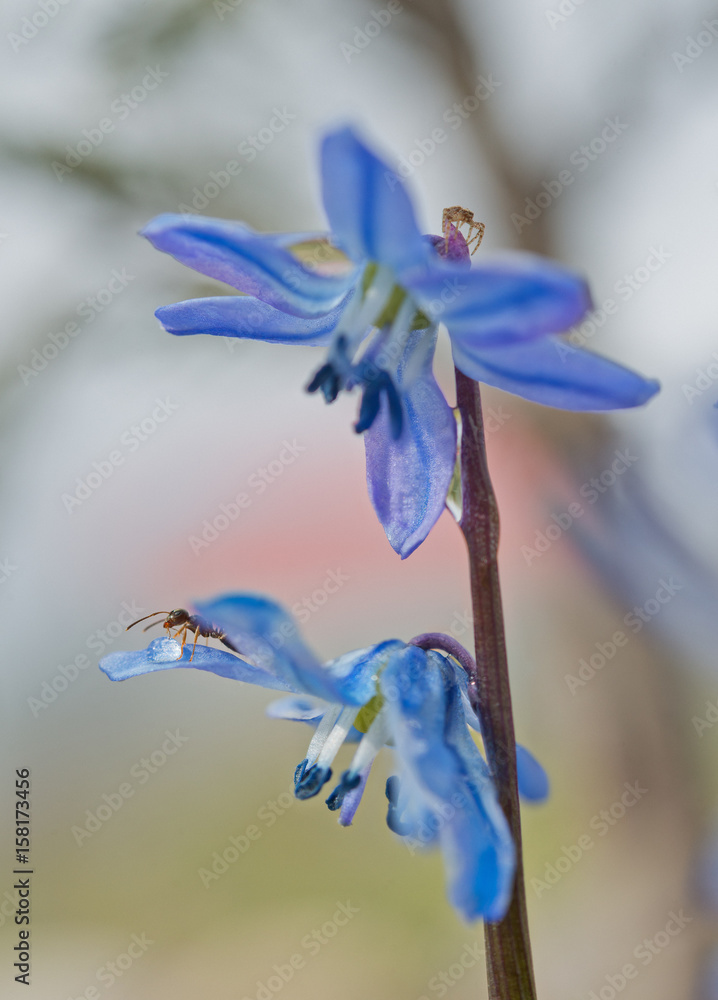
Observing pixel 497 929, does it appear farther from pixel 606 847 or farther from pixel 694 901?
pixel 606 847

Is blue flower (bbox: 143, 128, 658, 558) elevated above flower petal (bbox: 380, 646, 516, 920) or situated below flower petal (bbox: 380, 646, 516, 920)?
above

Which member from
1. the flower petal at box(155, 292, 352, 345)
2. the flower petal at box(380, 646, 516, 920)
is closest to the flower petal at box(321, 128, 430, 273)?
the flower petal at box(155, 292, 352, 345)

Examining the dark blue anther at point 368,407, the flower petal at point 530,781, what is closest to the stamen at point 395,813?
the flower petal at point 530,781

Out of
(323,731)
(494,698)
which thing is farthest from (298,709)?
(494,698)

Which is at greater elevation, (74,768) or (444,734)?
(444,734)

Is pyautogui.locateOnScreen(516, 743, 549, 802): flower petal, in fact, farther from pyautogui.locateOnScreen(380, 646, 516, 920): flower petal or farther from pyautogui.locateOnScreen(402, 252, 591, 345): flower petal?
pyautogui.locateOnScreen(402, 252, 591, 345): flower petal

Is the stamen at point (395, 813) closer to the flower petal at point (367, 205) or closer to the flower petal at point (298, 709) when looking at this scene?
the flower petal at point (298, 709)

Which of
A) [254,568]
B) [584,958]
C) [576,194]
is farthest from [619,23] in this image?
[584,958]
